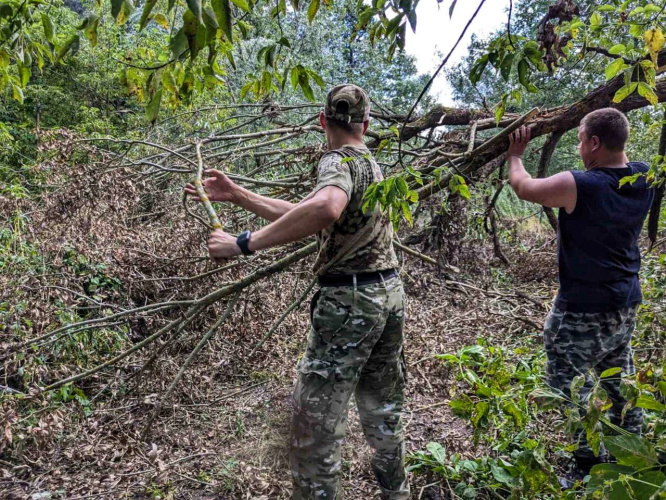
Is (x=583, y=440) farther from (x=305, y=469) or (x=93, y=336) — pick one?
(x=93, y=336)

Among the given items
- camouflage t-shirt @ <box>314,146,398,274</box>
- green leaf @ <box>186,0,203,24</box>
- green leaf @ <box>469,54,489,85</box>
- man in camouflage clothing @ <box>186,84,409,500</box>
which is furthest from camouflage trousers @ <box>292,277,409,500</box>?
green leaf @ <box>186,0,203,24</box>

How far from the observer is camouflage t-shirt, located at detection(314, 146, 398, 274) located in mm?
2375

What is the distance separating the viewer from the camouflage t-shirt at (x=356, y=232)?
238cm

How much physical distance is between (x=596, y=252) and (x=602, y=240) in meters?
0.07

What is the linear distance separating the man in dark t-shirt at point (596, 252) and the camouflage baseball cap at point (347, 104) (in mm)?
988

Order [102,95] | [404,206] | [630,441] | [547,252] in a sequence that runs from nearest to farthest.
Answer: [630,441]
[404,206]
[547,252]
[102,95]

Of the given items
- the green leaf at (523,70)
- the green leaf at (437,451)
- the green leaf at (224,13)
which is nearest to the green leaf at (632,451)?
the green leaf at (523,70)

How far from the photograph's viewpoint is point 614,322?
2.65 m

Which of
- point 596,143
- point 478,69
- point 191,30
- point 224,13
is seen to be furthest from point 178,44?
point 596,143

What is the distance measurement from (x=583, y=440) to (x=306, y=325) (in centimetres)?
291

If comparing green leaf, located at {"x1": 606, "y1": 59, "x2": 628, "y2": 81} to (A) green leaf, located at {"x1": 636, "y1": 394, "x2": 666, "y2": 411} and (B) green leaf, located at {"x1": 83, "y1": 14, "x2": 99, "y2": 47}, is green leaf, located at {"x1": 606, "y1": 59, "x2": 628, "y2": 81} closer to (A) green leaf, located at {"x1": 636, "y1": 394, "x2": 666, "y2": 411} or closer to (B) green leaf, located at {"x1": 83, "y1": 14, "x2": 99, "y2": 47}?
(A) green leaf, located at {"x1": 636, "y1": 394, "x2": 666, "y2": 411}

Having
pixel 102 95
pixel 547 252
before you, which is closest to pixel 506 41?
pixel 547 252

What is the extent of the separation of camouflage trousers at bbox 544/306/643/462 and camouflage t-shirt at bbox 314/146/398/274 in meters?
Result: 1.10

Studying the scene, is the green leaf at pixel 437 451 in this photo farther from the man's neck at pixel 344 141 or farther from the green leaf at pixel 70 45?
the green leaf at pixel 70 45
